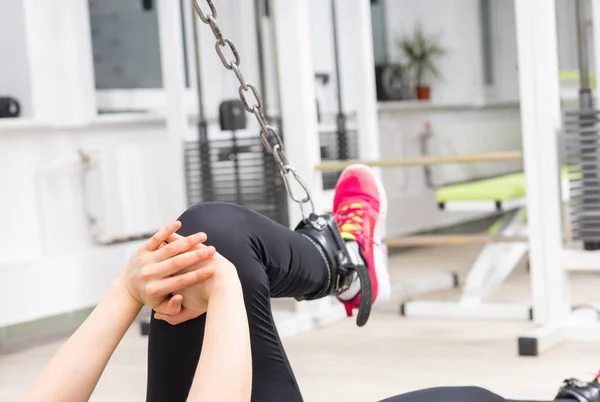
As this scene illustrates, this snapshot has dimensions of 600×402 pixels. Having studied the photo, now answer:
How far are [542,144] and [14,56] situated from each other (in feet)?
6.44

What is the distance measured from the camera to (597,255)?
2.76 m

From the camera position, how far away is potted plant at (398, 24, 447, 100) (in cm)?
561

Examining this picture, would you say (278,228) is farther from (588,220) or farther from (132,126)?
(132,126)

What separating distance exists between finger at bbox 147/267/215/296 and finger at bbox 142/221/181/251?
0.05 m

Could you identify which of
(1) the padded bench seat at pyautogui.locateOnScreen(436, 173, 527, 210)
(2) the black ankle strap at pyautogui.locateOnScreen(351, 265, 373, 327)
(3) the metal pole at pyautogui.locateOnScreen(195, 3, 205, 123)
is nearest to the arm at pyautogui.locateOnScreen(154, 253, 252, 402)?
(2) the black ankle strap at pyautogui.locateOnScreen(351, 265, 373, 327)

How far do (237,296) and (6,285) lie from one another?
2403 millimetres

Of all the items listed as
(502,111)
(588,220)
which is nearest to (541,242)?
(588,220)

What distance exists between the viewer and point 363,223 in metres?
1.97

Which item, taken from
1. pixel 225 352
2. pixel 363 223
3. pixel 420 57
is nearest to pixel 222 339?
pixel 225 352

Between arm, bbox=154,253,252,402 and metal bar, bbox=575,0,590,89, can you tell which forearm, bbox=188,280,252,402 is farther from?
metal bar, bbox=575,0,590,89

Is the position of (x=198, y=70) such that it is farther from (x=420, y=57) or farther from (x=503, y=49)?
(x=503, y=49)

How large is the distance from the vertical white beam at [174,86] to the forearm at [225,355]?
8.15ft

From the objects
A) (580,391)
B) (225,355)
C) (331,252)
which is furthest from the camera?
(331,252)

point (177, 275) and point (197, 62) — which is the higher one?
point (197, 62)
